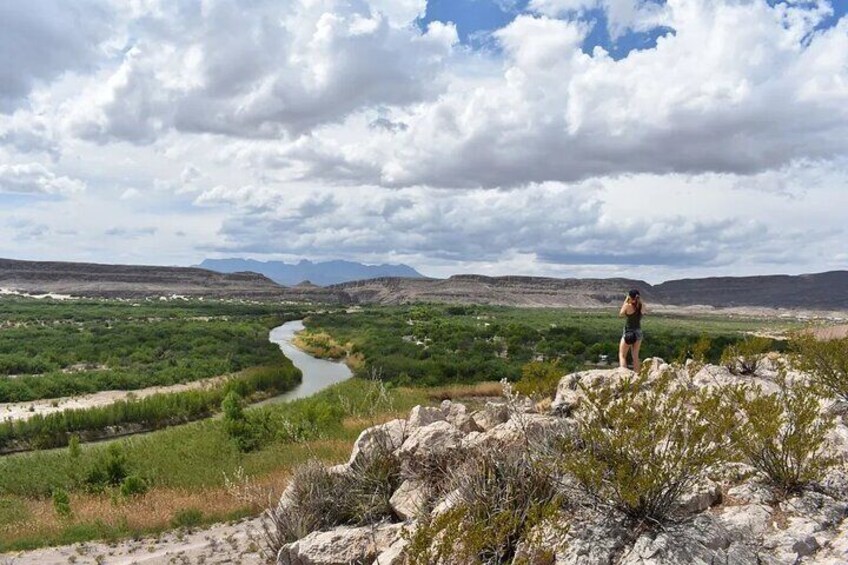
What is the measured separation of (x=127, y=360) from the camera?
4912cm

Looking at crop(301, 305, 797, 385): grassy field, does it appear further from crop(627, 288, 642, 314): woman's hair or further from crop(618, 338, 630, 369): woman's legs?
crop(627, 288, 642, 314): woman's hair

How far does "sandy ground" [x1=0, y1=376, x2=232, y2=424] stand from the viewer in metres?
32.5

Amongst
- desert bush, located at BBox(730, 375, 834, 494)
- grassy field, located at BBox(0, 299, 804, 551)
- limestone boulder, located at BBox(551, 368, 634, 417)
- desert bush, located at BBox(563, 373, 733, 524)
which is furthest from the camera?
grassy field, located at BBox(0, 299, 804, 551)

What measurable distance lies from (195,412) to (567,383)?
25191mm

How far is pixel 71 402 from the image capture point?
35.3 m

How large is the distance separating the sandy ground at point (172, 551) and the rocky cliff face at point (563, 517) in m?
1.62

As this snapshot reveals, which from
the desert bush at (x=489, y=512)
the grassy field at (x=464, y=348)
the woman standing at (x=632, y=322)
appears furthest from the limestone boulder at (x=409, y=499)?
the grassy field at (x=464, y=348)

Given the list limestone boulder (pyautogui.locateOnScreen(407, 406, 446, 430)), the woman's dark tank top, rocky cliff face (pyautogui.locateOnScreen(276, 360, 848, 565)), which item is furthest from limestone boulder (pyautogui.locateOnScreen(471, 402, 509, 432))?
the woman's dark tank top

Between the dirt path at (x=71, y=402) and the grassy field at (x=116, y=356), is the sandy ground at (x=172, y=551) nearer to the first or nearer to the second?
the dirt path at (x=71, y=402)

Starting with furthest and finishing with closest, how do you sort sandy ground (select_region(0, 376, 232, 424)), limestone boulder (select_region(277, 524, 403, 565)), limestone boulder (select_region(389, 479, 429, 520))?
sandy ground (select_region(0, 376, 232, 424))
limestone boulder (select_region(389, 479, 429, 520))
limestone boulder (select_region(277, 524, 403, 565))

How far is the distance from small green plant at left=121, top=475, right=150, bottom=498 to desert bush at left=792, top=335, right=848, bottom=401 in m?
14.9

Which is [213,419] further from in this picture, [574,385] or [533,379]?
[533,379]

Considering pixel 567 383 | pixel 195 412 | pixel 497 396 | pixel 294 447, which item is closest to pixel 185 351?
pixel 195 412

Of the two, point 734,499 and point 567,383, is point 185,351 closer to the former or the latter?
point 567,383
